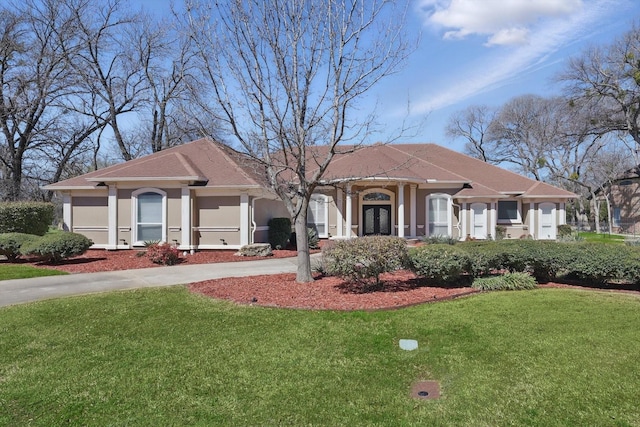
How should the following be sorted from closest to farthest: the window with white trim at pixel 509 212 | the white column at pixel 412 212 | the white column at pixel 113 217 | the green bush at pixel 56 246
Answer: the green bush at pixel 56 246 < the white column at pixel 113 217 < the white column at pixel 412 212 < the window with white trim at pixel 509 212

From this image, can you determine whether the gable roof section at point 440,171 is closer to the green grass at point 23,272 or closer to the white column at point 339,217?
the white column at point 339,217

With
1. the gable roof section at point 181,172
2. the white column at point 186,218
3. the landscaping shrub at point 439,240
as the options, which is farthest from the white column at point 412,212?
the white column at point 186,218

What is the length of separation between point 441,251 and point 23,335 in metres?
7.75

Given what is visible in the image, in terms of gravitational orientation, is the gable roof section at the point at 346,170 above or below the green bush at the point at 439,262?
above

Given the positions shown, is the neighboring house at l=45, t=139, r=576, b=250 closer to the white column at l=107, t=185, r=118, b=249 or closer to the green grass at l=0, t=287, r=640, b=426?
the white column at l=107, t=185, r=118, b=249

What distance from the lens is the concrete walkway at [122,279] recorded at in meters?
9.45

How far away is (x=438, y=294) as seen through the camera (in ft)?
28.9

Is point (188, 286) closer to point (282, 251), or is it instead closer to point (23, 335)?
point (23, 335)

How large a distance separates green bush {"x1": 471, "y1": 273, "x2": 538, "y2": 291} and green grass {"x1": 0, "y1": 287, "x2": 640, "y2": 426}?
4.34 ft

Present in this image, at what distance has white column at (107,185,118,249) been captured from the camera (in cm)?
1802

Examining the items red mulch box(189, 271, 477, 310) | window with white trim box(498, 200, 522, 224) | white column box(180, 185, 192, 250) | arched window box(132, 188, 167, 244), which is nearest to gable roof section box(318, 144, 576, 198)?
window with white trim box(498, 200, 522, 224)

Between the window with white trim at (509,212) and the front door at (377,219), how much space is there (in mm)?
6926

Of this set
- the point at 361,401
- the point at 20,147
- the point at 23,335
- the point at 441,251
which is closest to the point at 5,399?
the point at 23,335

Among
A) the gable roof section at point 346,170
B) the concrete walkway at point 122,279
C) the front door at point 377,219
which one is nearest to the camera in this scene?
the concrete walkway at point 122,279
